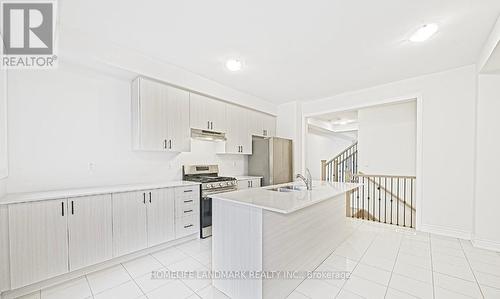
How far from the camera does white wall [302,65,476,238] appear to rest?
3236mm

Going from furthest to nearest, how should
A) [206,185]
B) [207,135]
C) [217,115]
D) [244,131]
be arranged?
1. [244,131]
2. [217,115]
3. [207,135]
4. [206,185]

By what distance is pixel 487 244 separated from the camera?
2.90m

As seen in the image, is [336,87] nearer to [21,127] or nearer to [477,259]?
[477,259]

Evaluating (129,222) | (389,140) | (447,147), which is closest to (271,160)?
(129,222)

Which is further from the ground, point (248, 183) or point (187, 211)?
point (248, 183)

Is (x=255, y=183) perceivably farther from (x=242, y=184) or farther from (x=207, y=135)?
(x=207, y=135)

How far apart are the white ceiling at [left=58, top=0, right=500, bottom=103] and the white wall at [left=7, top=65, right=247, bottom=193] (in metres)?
0.73

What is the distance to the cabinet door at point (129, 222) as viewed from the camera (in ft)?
8.29

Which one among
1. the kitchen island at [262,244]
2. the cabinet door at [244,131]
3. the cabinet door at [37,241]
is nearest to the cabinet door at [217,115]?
the cabinet door at [244,131]

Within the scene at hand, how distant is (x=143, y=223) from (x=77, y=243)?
2.22ft

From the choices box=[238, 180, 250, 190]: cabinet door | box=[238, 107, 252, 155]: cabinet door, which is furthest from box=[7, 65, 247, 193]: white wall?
box=[238, 107, 252, 155]: cabinet door

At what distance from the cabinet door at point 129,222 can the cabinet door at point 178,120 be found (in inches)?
36.7

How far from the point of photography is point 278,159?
4742mm

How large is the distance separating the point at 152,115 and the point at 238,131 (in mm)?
1854
